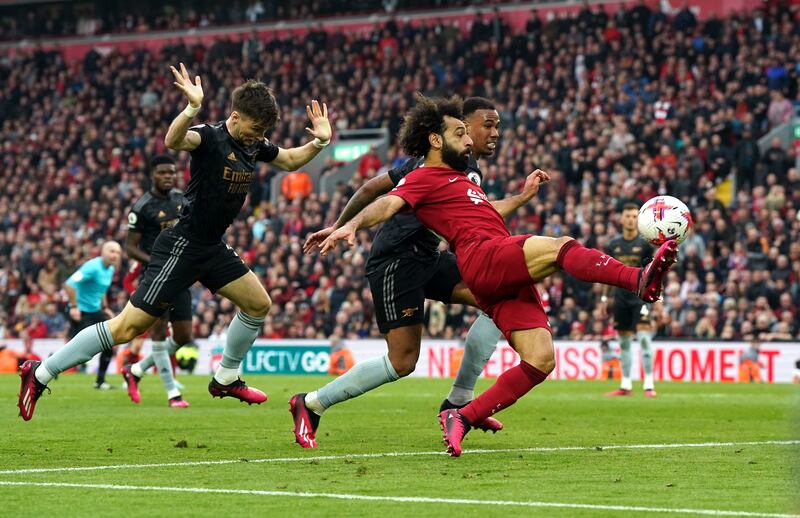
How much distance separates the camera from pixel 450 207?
350 inches

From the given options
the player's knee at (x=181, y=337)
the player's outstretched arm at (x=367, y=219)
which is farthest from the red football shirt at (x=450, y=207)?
the player's knee at (x=181, y=337)

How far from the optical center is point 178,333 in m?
14.4

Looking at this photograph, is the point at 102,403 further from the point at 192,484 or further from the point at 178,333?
the point at 192,484

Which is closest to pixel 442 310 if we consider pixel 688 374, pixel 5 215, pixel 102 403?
pixel 688 374

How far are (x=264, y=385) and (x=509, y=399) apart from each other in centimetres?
1241

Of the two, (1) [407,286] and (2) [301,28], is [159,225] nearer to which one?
(1) [407,286]

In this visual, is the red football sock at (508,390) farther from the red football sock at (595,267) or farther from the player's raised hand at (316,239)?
the player's raised hand at (316,239)

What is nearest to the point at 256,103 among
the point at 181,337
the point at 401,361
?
the point at 401,361

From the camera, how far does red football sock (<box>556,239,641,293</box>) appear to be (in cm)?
798

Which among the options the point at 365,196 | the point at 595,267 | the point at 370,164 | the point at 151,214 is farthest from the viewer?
the point at 370,164

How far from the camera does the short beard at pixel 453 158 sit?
360 inches

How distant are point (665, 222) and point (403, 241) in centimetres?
210

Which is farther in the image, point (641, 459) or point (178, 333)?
point (178, 333)

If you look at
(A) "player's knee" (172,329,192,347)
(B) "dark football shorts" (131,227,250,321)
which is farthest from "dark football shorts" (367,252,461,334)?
(A) "player's knee" (172,329,192,347)
